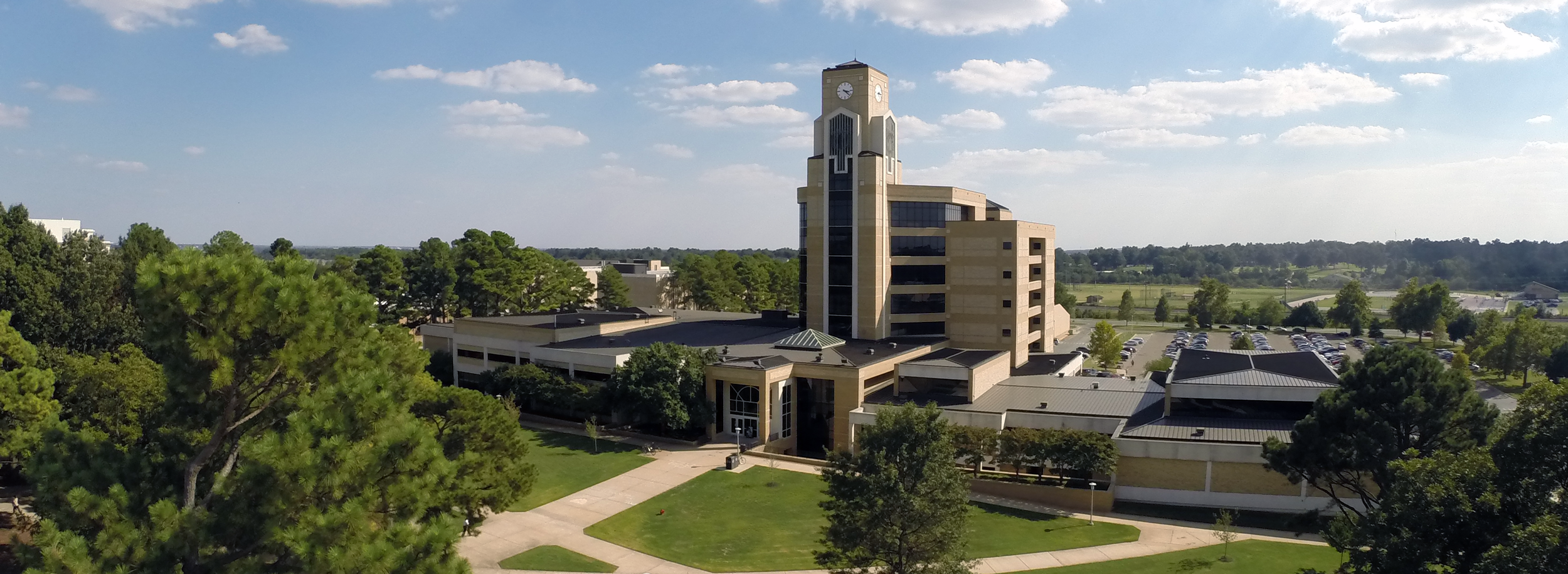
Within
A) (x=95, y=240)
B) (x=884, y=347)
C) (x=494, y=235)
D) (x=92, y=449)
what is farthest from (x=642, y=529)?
(x=494, y=235)

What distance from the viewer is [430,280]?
8831 cm

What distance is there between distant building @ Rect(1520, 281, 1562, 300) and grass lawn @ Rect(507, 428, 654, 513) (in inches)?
7394

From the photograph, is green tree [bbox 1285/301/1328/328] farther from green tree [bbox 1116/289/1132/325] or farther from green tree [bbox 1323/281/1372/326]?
green tree [bbox 1116/289/1132/325]

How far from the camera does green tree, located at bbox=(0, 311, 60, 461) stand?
2777cm

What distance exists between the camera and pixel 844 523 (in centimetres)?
2133

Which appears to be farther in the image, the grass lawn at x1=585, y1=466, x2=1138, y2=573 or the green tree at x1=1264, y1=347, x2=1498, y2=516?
the grass lawn at x1=585, y1=466, x2=1138, y2=573

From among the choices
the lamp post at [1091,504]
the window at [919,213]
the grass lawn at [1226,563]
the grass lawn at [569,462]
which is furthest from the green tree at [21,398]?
the window at [919,213]

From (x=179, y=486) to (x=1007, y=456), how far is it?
3208 cm

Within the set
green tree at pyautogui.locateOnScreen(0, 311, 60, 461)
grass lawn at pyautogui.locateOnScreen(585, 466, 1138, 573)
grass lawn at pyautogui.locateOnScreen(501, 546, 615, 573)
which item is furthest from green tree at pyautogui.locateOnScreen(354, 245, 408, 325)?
grass lawn at pyautogui.locateOnScreen(501, 546, 615, 573)

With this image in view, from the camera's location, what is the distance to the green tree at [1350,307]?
4279 inches

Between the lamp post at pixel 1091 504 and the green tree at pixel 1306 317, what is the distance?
318 feet

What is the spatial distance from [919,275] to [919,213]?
4348 millimetres

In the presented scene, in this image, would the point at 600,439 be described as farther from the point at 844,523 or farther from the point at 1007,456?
the point at 844,523

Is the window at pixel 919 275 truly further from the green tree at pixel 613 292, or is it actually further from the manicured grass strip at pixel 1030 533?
the green tree at pixel 613 292
